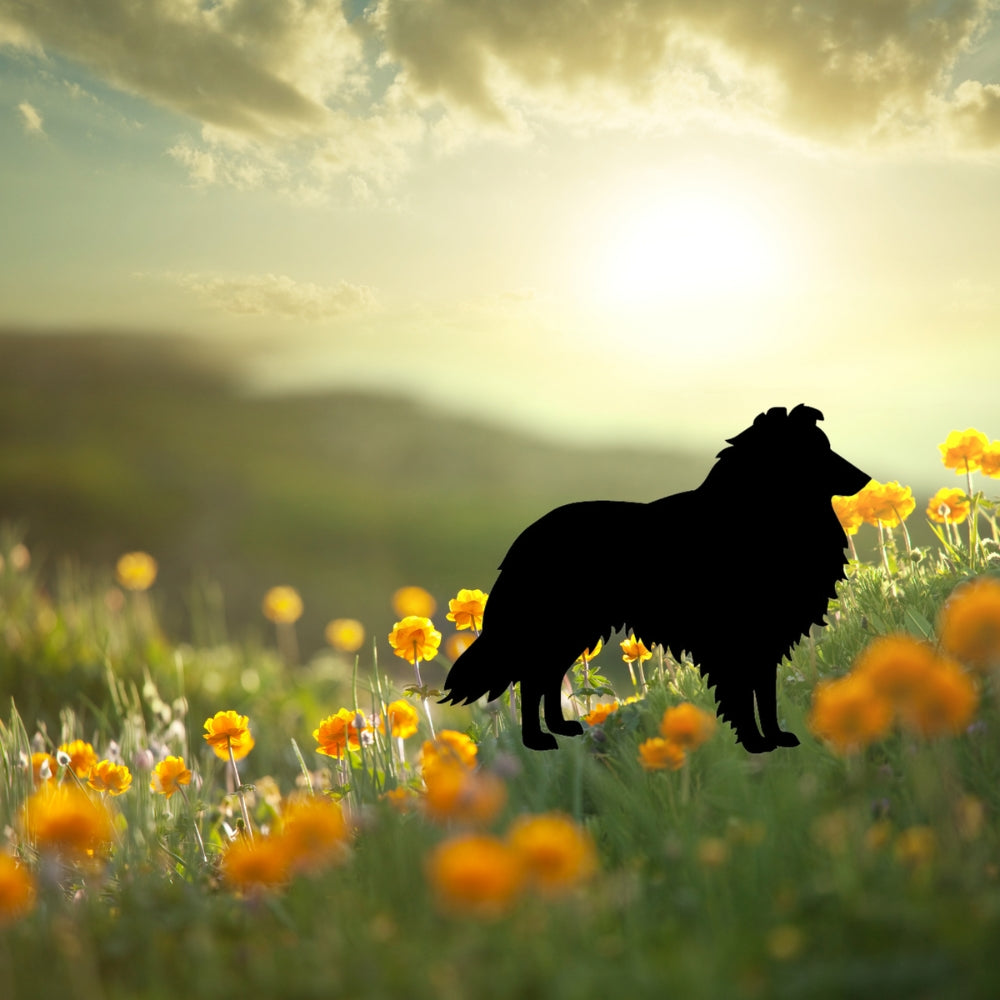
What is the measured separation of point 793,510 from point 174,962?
2.50m

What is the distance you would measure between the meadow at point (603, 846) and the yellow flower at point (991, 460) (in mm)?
20

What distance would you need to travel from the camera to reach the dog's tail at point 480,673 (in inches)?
140

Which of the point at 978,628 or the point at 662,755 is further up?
the point at 978,628

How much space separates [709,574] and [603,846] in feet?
3.45

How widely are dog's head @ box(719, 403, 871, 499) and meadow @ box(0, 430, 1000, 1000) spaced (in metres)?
0.74

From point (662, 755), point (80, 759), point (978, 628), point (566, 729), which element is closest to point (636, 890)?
point (662, 755)

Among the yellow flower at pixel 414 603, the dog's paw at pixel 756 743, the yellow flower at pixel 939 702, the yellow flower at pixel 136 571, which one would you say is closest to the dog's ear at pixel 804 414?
the dog's paw at pixel 756 743

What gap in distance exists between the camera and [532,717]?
3641mm

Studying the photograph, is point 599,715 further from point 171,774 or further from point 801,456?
point 171,774

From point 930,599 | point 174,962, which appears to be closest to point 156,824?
point 174,962

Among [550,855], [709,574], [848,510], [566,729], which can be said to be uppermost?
[848,510]

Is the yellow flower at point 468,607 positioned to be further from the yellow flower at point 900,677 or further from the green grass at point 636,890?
the yellow flower at point 900,677

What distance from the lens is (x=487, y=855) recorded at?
4.99 feet

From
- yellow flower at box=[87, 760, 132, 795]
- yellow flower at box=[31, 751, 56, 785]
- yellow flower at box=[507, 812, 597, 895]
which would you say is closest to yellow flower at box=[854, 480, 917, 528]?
yellow flower at box=[507, 812, 597, 895]
